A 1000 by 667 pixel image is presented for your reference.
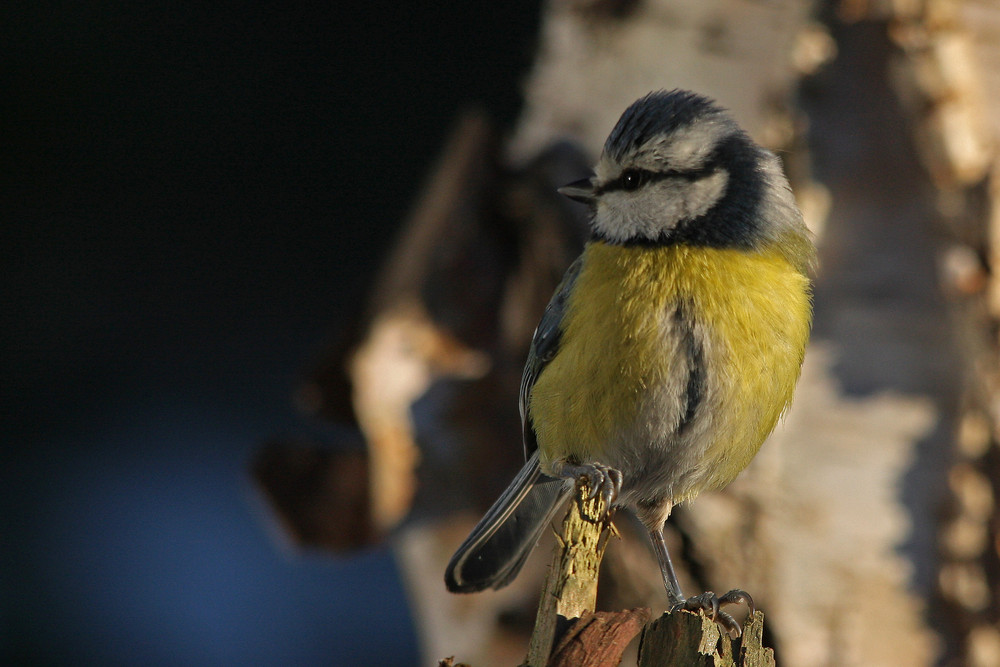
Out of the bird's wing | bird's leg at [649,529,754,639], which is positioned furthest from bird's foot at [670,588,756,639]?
the bird's wing

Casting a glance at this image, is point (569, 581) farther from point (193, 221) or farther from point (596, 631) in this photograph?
point (193, 221)

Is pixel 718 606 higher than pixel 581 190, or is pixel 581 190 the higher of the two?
pixel 581 190

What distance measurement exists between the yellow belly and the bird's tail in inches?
5.1

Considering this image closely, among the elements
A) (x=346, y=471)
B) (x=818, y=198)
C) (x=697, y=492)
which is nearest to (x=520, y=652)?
(x=346, y=471)

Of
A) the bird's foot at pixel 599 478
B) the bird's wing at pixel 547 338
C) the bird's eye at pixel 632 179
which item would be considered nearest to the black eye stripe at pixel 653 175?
the bird's eye at pixel 632 179

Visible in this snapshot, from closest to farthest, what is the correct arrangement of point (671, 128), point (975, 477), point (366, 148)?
point (671, 128) → point (975, 477) → point (366, 148)

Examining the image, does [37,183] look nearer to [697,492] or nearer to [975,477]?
[697,492]

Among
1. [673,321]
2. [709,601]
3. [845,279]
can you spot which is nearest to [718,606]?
[709,601]

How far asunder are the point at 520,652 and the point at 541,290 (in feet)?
2.30

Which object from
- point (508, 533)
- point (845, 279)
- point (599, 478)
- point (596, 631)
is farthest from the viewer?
point (845, 279)

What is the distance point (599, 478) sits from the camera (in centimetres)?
93

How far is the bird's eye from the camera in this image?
A: 1034 mm

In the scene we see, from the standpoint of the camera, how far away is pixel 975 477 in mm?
1454

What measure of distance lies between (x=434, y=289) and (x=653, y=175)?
30.8 inches
